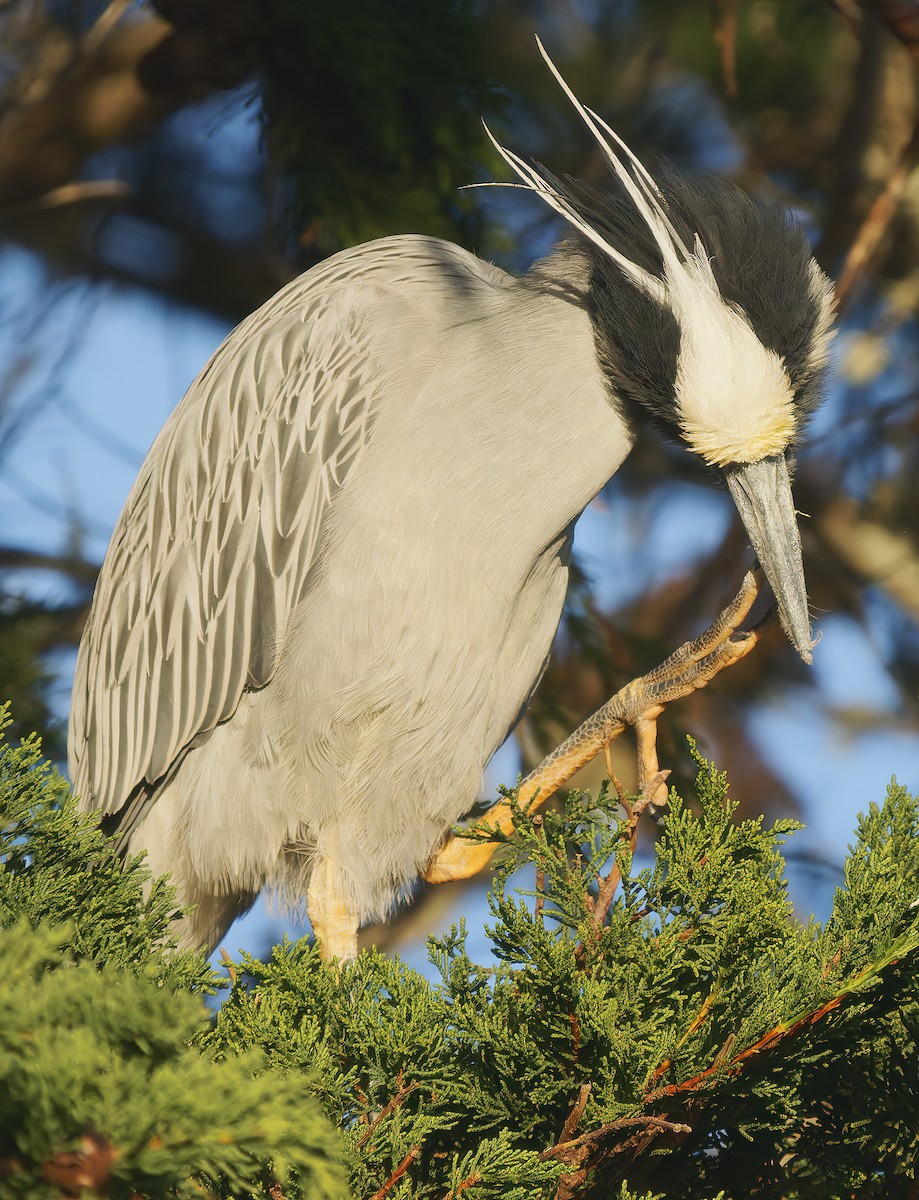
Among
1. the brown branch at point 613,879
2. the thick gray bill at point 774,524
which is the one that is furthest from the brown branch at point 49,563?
the brown branch at point 613,879

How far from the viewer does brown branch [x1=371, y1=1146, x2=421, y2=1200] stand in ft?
4.90

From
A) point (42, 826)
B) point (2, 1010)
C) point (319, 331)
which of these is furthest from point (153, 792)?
point (2, 1010)

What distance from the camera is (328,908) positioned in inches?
111

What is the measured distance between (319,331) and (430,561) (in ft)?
2.11

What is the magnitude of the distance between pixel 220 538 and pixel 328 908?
2.85ft

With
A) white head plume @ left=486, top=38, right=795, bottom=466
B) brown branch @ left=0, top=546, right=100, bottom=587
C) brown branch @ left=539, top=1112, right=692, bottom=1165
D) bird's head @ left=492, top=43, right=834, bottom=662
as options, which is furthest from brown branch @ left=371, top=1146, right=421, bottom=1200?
brown branch @ left=0, top=546, right=100, bottom=587

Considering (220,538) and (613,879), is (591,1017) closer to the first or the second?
(613,879)

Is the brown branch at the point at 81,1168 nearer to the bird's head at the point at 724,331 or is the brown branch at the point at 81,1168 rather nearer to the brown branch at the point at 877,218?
the bird's head at the point at 724,331

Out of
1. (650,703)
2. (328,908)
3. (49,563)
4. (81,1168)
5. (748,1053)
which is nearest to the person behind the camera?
(81,1168)

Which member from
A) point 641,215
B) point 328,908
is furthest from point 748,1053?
point 641,215

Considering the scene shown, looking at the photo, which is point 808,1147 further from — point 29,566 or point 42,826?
point 29,566

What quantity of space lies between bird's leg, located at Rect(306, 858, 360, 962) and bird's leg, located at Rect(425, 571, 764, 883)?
425mm

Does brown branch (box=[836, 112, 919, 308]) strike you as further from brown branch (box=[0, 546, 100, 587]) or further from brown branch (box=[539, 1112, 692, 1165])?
brown branch (box=[539, 1112, 692, 1165])

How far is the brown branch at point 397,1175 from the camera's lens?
149 cm
